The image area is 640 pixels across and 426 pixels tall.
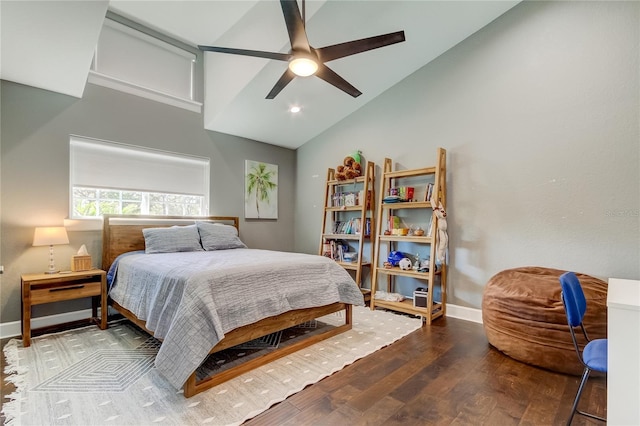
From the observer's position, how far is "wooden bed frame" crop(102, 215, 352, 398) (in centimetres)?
211

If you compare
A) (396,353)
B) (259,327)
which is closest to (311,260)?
(259,327)

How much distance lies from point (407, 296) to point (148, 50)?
453cm

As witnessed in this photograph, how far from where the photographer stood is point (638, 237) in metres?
2.58

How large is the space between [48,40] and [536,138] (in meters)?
4.43

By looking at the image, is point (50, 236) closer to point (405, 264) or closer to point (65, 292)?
point (65, 292)

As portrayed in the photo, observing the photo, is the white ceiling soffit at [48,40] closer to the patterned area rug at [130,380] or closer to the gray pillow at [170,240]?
the gray pillow at [170,240]

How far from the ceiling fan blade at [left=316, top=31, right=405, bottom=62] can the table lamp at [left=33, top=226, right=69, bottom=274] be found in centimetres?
290

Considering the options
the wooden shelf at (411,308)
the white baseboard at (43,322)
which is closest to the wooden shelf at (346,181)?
the wooden shelf at (411,308)

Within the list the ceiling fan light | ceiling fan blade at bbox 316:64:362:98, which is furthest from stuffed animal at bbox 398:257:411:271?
the ceiling fan light

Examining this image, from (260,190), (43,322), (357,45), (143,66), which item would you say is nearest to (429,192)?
(357,45)

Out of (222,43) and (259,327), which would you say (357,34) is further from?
(259,327)

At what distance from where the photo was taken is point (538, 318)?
237 centimetres

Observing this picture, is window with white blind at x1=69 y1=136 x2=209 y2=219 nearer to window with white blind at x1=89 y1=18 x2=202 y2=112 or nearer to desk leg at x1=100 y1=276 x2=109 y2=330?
window with white blind at x1=89 y1=18 x2=202 y2=112

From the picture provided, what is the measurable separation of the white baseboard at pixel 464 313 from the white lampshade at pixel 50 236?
13.5 feet
